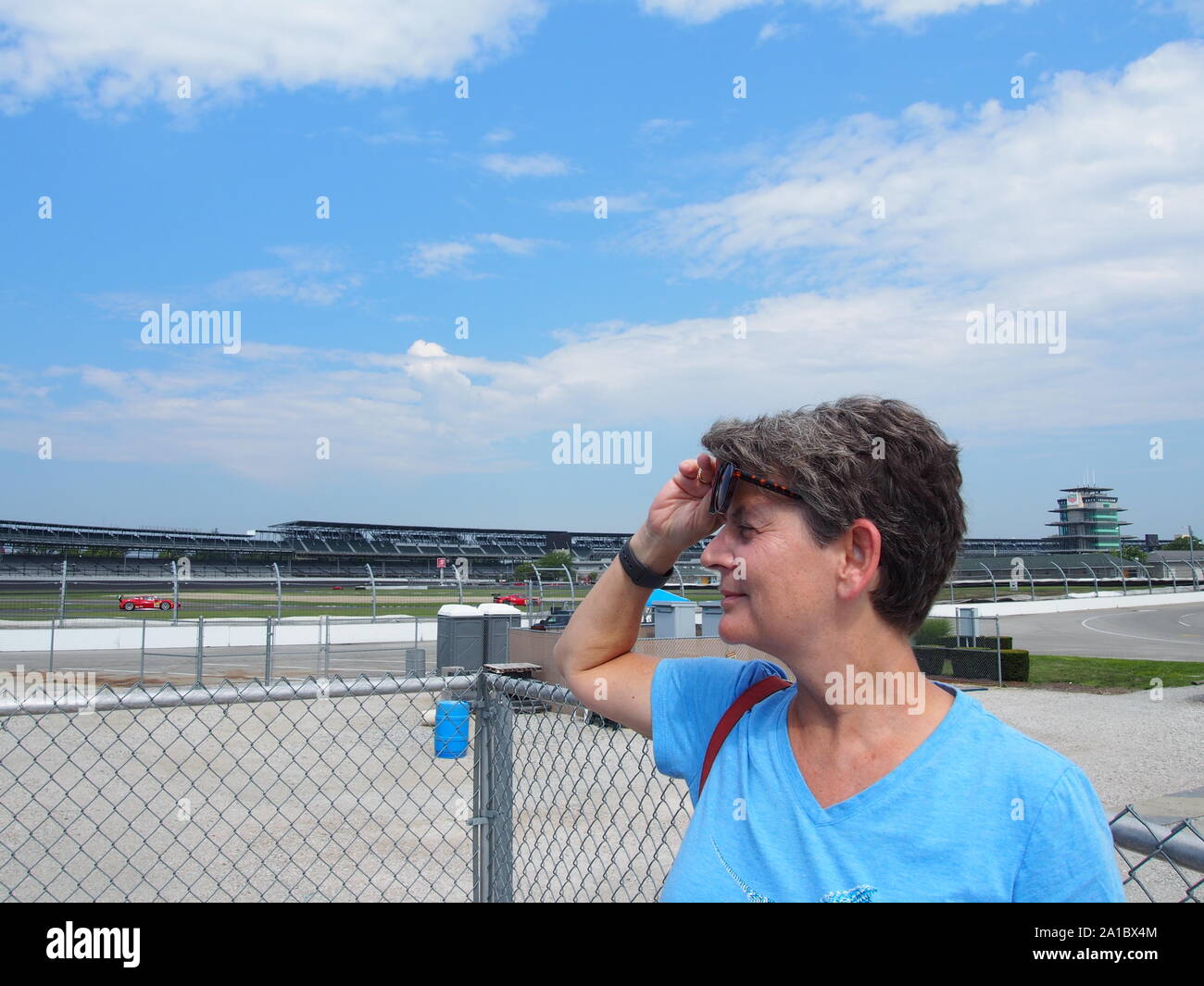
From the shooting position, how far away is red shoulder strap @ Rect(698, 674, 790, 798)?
5.66 ft

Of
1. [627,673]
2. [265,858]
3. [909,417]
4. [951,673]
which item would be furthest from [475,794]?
[951,673]

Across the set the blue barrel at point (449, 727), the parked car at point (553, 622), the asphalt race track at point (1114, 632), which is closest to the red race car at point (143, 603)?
the parked car at point (553, 622)

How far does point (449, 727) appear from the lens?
6945 mm

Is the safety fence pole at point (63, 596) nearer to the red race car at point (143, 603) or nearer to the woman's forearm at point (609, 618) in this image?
the red race car at point (143, 603)

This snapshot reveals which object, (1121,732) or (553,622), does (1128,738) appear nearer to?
(1121,732)

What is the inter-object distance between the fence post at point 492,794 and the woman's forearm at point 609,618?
1403 millimetres

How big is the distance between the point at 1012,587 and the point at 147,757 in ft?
177

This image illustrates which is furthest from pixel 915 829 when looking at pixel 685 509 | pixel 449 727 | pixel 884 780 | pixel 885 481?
pixel 449 727

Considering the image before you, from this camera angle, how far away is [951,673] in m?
20.1

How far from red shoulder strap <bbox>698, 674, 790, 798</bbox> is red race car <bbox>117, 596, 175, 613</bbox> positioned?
2078 cm

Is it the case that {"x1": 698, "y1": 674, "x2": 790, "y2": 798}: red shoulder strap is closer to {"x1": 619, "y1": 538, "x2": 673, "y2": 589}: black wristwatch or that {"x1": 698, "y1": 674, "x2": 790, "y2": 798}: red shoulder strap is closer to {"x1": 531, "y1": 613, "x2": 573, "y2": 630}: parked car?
{"x1": 619, "y1": 538, "x2": 673, "y2": 589}: black wristwatch

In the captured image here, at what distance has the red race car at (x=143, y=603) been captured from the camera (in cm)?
2086

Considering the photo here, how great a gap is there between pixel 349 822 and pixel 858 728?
6849 mm
